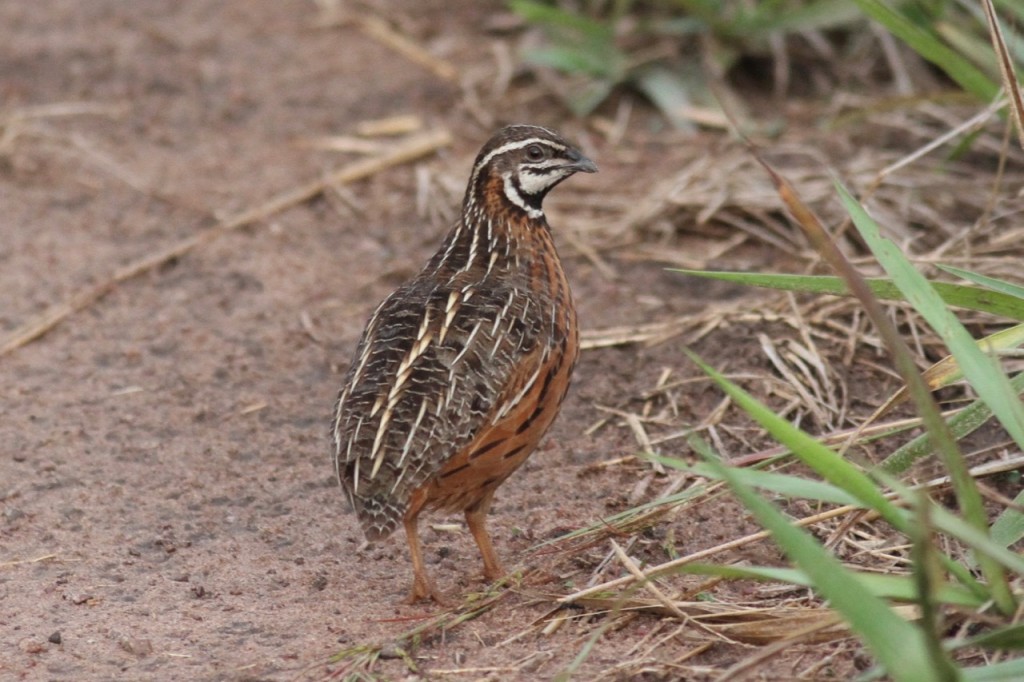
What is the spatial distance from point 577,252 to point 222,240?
2.03 meters

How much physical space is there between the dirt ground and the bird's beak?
3.92 ft

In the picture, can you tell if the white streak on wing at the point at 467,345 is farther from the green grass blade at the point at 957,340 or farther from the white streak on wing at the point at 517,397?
the green grass blade at the point at 957,340

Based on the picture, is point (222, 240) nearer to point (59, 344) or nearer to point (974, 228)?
point (59, 344)

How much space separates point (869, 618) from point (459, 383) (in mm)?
1892

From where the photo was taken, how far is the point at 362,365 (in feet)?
16.7

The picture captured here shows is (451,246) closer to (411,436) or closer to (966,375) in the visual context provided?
(411,436)

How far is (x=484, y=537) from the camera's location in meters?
5.20

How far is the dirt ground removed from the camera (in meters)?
4.89

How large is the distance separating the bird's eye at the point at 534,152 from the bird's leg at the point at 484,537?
4.69 ft

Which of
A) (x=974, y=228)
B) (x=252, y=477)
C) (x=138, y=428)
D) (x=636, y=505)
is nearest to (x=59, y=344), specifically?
(x=138, y=428)

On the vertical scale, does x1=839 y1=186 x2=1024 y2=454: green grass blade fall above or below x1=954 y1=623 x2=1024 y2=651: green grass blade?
above

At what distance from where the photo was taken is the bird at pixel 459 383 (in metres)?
4.78

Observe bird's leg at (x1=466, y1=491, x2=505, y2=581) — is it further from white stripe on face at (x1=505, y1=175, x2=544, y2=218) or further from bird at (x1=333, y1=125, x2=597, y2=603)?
white stripe on face at (x1=505, y1=175, x2=544, y2=218)

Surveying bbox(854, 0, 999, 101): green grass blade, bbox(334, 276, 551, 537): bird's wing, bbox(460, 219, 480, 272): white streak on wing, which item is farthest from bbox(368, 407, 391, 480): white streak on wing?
bbox(854, 0, 999, 101): green grass blade
